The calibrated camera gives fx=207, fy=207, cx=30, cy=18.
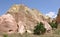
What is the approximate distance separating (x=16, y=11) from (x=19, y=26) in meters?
4.16

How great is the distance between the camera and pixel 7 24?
35.0 meters

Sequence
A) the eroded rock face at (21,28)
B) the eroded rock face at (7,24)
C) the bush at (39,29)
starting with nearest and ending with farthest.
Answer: the bush at (39,29) < the eroded rock face at (7,24) < the eroded rock face at (21,28)

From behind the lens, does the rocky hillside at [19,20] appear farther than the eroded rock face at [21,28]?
No

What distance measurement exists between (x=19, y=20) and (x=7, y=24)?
3.62m

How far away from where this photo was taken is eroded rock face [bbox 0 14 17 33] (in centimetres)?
3469

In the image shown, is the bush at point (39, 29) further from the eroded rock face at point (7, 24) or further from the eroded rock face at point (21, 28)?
the eroded rock face at point (7, 24)

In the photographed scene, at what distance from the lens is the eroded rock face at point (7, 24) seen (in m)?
34.7

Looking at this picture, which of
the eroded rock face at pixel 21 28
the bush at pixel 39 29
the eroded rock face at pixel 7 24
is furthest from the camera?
the eroded rock face at pixel 21 28

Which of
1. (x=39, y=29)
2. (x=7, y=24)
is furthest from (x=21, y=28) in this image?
(x=39, y=29)

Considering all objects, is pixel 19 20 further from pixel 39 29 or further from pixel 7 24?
pixel 39 29

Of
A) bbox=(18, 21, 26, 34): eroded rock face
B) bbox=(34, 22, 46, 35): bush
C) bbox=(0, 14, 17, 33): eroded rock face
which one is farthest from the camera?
bbox=(18, 21, 26, 34): eroded rock face

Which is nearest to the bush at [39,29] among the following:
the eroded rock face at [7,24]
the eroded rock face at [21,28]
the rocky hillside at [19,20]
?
the rocky hillside at [19,20]

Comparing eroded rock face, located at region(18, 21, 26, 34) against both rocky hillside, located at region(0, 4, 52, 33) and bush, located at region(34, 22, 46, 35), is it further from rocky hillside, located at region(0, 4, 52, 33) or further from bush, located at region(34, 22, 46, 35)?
bush, located at region(34, 22, 46, 35)

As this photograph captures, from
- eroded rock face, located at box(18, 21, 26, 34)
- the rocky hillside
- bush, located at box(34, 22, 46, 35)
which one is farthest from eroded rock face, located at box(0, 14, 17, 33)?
bush, located at box(34, 22, 46, 35)
